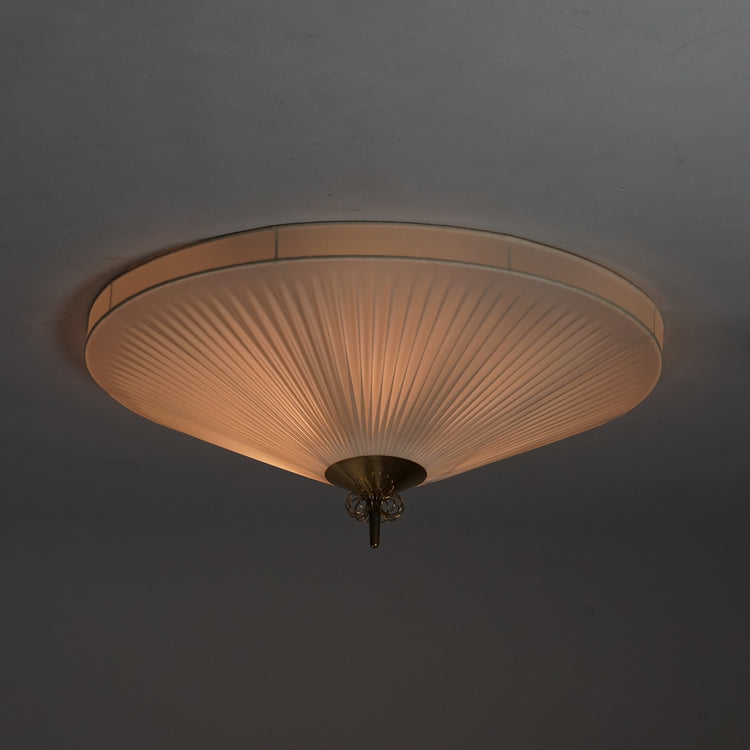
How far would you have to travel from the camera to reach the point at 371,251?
64.9 inches

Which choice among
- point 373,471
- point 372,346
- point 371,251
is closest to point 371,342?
point 372,346

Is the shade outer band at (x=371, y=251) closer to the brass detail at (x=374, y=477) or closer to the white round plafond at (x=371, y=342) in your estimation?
the white round plafond at (x=371, y=342)

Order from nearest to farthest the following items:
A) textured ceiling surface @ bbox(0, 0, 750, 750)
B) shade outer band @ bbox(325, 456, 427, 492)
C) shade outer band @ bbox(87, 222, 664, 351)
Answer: textured ceiling surface @ bbox(0, 0, 750, 750), shade outer band @ bbox(87, 222, 664, 351), shade outer band @ bbox(325, 456, 427, 492)

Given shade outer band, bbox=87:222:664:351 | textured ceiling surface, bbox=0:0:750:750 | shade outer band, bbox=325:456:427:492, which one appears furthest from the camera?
shade outer band, bbox=325:456:427:492

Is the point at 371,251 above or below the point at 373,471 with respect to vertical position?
above

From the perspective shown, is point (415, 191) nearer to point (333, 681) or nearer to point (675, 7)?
point (675, 7)

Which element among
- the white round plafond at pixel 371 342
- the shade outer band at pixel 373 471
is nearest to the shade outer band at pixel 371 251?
the white round plafond at pixel 371 342

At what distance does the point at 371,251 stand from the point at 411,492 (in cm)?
149

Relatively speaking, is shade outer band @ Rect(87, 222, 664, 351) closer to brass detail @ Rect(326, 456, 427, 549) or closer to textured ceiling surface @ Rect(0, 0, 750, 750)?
textured ceiling surface @ Rect(0, 0, 750, 750)

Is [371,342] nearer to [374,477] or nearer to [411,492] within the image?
[374,477]

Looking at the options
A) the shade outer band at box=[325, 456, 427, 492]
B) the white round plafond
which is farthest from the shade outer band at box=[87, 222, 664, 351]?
the shade outer band at box=[325, 456, 427, 492]

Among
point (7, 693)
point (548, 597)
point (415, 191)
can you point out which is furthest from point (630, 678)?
point (415, 191)

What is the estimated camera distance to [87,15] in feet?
4.07

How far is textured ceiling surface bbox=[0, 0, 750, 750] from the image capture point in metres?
1.32
